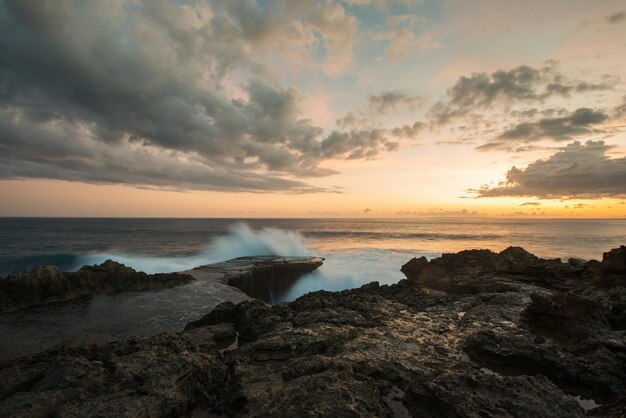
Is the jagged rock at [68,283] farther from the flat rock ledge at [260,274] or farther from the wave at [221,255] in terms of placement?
the wave at [221,255]

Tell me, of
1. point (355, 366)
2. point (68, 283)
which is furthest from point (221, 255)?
point (355, 366)

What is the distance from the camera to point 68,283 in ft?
53.8

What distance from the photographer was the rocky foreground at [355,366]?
221 inches

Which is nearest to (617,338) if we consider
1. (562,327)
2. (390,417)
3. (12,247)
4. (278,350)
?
(562,327)

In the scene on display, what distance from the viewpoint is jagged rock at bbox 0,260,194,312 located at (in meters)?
14.7

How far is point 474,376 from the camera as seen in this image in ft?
19.9

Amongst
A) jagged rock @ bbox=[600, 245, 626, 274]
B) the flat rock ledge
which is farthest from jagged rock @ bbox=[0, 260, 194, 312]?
jagged rock @ bbox=[600, 245, 626, 274]

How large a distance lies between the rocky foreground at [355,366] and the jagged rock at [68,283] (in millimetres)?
8747

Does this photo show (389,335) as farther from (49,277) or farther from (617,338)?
(49,277)

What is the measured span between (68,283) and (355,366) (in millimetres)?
16683

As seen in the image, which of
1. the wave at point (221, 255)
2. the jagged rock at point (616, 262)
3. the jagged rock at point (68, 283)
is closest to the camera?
the jagged rock at point (616, 262)

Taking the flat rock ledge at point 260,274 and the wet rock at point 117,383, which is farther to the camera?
the flat rock ledge at point 260,274

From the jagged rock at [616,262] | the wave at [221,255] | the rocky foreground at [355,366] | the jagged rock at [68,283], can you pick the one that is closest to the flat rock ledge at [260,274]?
the jagged rock at [68,283]

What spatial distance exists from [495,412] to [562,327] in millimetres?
6833
